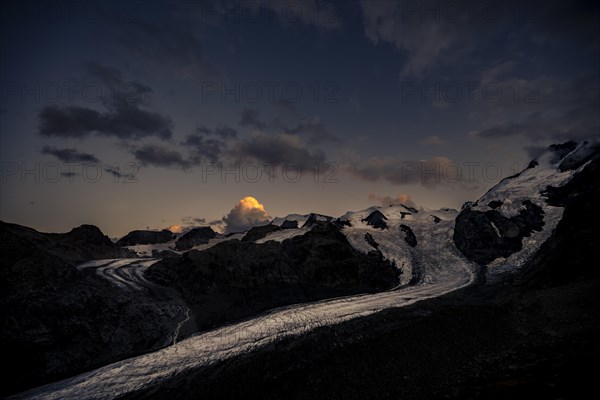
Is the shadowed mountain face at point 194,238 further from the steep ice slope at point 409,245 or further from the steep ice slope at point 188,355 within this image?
the steep ice slope at point 188,355

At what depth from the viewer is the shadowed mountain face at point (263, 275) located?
6066 centimetres

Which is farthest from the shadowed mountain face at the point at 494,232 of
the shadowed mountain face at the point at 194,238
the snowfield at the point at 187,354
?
the shadowed mountain face at the point at 194,238

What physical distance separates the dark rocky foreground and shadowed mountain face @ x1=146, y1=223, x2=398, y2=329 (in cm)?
2809

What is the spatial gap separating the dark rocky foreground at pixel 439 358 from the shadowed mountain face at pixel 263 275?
28085mm

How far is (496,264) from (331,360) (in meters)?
90.2

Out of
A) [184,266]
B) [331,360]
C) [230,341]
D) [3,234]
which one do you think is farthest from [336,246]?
[3,234]

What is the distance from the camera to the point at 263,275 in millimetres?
73000

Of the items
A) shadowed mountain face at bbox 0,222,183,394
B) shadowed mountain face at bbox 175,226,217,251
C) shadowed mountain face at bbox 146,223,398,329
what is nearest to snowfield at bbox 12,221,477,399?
shadowed mountain face at bbox 0,222,183,394

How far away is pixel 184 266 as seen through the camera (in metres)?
71.0

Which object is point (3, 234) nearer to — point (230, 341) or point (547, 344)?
point (230, 341)

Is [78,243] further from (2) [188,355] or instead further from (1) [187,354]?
(2) [188,355]

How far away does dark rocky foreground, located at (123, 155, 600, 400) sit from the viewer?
18.2 metres

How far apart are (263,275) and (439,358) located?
53861 millimetres

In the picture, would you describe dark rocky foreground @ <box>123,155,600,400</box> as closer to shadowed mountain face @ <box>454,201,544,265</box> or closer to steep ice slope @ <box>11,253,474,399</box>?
steep ice slope @ <box>11,253,474,399</box>
